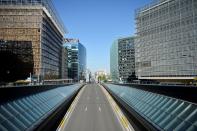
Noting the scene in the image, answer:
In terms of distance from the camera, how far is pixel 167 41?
4961 inches

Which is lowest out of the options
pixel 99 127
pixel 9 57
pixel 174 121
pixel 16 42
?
pixel 99 127

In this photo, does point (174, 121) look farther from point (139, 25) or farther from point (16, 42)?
point (139, 25)

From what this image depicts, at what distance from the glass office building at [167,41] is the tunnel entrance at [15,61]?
52.9 metres

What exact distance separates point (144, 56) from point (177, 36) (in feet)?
94.6

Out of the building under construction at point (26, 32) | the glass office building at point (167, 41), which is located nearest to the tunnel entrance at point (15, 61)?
the building under construction at point (26, 32)

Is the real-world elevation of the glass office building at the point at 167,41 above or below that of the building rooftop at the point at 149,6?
below

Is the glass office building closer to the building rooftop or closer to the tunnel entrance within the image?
the building rooftop

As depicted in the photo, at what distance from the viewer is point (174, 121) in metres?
18.9

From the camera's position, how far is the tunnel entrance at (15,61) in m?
101

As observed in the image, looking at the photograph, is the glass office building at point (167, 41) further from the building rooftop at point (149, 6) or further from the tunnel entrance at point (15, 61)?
the tunnel entrance at point (15, 61)

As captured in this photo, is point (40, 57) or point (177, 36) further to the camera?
point (40, 57)

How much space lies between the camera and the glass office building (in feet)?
362

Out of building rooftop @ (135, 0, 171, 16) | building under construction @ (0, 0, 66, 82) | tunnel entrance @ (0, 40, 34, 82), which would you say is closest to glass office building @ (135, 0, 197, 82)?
building rooftop @ (135, 0, 171, 16)

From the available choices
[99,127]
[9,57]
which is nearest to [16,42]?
[9,57]
